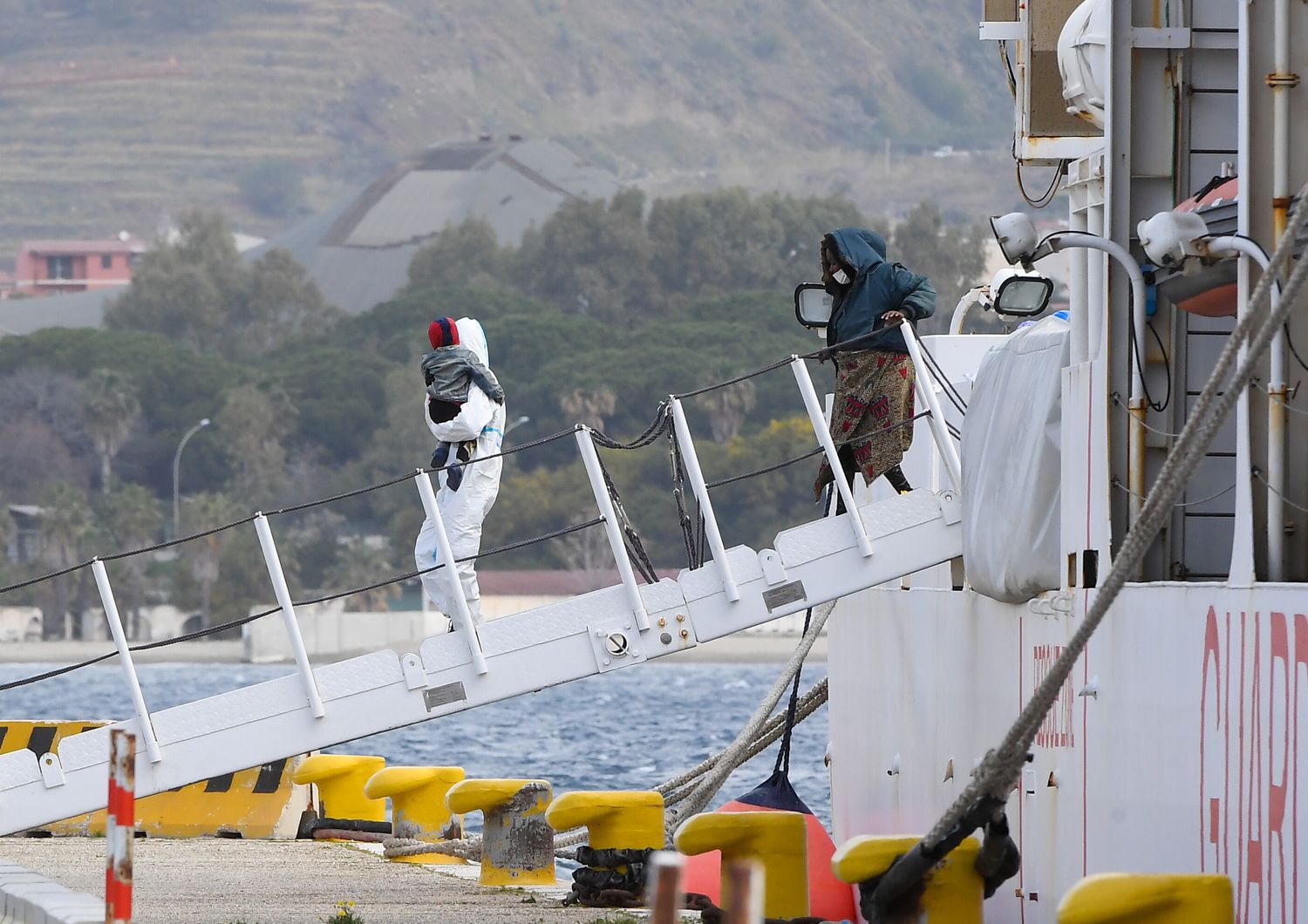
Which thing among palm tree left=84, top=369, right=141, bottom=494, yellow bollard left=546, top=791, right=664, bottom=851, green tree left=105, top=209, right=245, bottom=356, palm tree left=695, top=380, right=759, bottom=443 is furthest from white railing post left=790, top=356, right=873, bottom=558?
green tree left=105, top=209, right=245, bottom=356

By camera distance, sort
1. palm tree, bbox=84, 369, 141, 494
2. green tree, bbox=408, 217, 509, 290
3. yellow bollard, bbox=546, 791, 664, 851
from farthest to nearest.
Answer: green tree, bbox=408, 217, 509, 290 → palm tree, bbox=84, 369, 141, 494 → yellow bollard, bbox=546, 791, 664, 851

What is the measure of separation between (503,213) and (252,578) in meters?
85.8

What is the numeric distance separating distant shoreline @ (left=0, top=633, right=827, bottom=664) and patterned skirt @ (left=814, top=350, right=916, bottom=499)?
3681 inches

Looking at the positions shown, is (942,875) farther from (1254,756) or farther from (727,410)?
(727,410)

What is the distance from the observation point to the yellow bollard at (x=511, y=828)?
12188 millimetres

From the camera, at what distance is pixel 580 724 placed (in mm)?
60156

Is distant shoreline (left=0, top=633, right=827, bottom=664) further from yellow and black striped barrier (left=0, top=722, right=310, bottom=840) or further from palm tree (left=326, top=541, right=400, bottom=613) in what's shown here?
yellow and black striped barrier (left=0, top=722, right=310, bottom=840)

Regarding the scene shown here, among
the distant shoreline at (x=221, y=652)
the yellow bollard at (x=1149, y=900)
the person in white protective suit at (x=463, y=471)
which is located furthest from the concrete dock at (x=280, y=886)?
the distant shoreline at (x=221, y=652)

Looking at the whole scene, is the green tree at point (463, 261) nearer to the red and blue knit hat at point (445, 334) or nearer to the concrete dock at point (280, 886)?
the concrete dock at point (280, 886)

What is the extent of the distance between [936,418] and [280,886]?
3988mm

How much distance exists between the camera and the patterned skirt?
11664mm

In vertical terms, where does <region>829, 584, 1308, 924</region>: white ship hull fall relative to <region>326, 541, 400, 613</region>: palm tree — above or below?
above

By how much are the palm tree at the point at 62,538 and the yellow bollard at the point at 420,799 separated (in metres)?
102

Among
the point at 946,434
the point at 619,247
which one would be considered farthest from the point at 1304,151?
the point at 619,247
